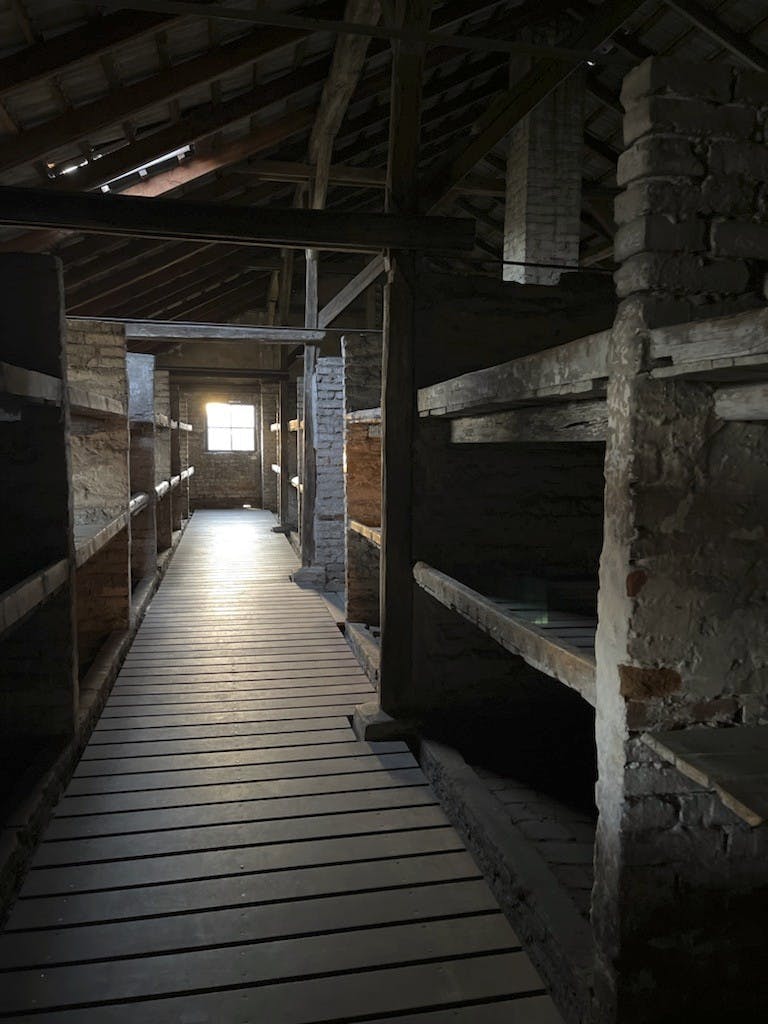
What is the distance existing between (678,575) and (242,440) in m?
19.2

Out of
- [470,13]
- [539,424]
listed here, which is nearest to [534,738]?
[539,424]

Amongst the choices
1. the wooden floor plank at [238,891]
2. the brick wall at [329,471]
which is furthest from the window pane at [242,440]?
the wooden floor plank at [238,891]

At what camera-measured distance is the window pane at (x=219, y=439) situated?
2023 cm

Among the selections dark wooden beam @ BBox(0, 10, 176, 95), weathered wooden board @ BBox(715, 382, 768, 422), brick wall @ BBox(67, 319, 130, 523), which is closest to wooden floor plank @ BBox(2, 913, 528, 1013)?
weathered wooden board @ BBox(715, 382, 768, 422)

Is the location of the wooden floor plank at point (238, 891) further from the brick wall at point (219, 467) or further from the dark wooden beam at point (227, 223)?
the brick wall at point (219, 467)

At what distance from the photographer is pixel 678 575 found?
198 centimetres

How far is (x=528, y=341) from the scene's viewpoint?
173 inches

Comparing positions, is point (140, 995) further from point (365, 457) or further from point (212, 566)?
point (212, 566)

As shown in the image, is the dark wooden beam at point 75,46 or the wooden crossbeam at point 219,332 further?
the wooden crossbeam at point 219,332

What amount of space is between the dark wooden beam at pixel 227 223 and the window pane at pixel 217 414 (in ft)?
54.8

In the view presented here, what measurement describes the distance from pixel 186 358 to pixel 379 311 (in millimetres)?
5245

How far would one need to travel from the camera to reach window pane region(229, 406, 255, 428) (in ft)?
67.1

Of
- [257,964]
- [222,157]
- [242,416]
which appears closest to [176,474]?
[242,416]

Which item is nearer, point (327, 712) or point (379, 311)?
point (327, 712)
